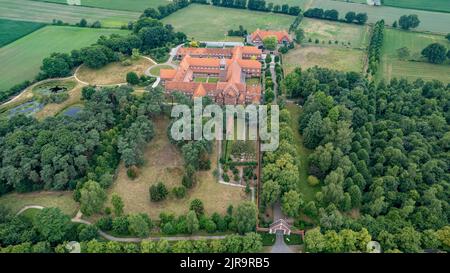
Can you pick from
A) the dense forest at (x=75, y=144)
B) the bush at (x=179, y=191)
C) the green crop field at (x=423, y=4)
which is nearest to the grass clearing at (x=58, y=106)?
the dense forest at (x=75, y=144)

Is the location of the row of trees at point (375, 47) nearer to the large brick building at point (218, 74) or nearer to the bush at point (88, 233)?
the large brick building at point (218, 74)

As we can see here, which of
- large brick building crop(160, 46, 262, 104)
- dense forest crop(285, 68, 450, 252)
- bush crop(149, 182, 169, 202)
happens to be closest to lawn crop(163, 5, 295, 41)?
large brick building crop(160, 46, 262, 104)

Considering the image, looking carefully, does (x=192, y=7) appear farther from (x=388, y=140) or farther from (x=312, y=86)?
(x=388, y=140)

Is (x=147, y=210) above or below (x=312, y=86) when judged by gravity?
below

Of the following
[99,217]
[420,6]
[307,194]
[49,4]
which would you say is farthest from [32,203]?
[420,6]

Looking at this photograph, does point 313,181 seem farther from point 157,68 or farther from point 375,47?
point 375,47

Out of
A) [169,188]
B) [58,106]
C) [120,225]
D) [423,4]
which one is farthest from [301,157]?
[423,4]
